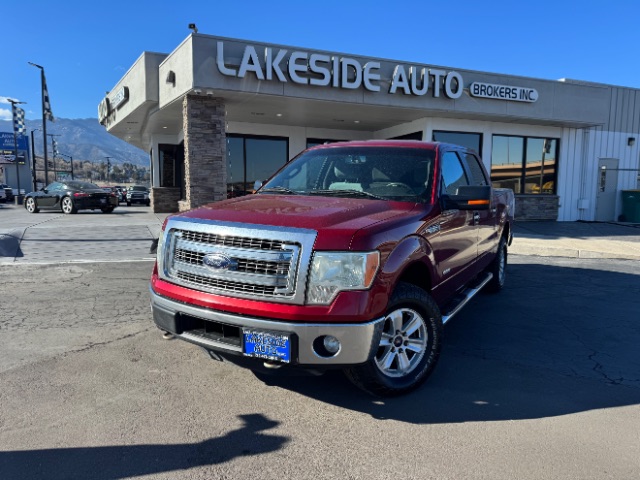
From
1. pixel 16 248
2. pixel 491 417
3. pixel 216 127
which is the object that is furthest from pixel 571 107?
pixel 16 248

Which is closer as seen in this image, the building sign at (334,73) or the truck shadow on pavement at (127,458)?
the truck shadow on pavement at (127,458)

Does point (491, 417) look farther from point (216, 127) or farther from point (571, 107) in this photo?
point (571, 107)

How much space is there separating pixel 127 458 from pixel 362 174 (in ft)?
9.57

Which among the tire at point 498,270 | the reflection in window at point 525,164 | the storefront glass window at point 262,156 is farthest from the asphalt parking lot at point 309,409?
the reflection in window at point 525,164

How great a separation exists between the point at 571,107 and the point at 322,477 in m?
17.2

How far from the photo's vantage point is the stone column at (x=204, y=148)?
12.5 metres

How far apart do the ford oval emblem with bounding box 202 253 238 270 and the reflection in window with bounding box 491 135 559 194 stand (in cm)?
1586

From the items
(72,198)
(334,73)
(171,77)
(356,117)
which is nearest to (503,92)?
(356,117)

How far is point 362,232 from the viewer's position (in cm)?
289

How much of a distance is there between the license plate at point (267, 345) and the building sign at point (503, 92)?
13.6 m

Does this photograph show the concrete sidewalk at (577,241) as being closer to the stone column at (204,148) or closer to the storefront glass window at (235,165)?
the stone column at (204,148)

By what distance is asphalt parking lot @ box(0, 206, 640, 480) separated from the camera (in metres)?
2.55

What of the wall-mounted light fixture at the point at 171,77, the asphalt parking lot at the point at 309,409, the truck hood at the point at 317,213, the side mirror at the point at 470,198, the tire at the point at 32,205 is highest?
the wall-mounted light fixture at the point at 171,77

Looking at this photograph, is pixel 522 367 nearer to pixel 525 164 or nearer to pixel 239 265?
pixel 239 265
